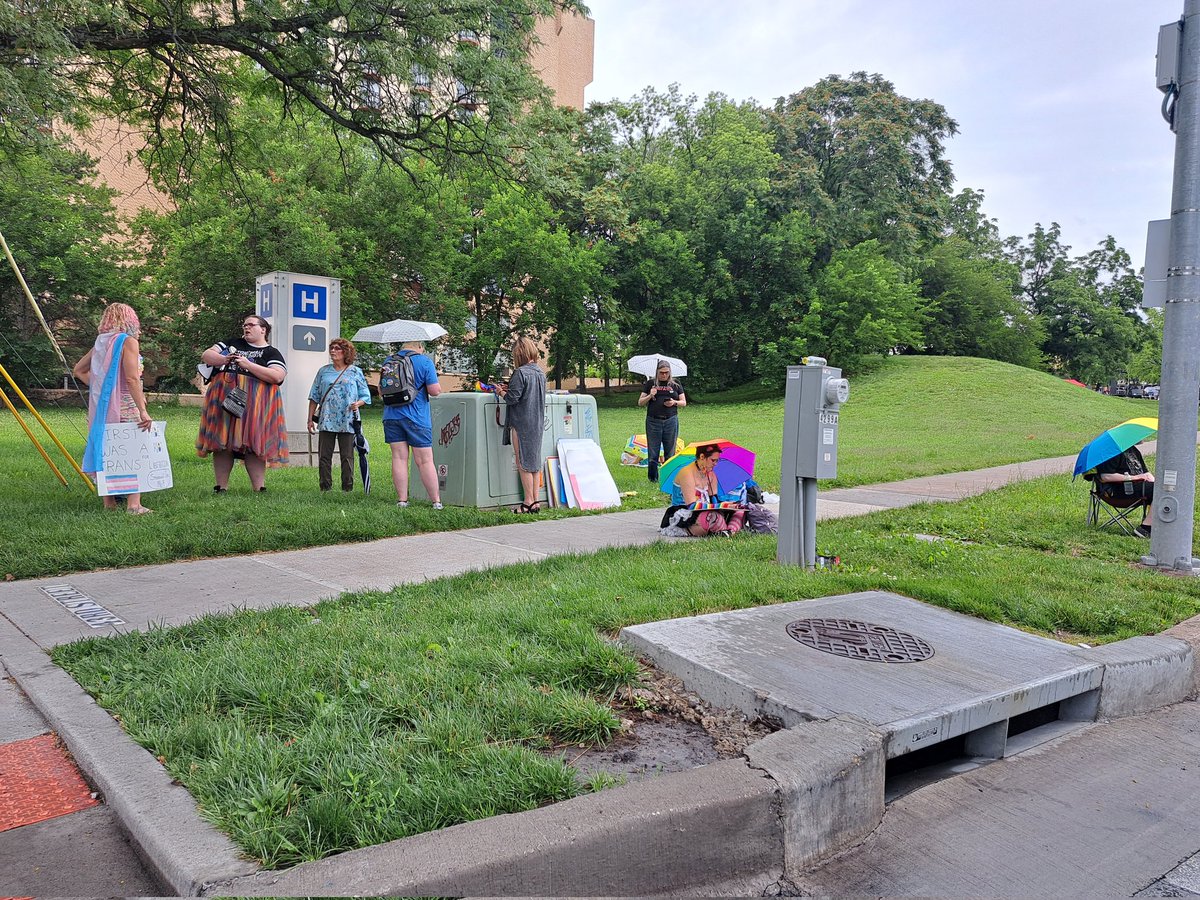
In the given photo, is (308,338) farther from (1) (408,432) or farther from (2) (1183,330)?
(2) (1183,330)

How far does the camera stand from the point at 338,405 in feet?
30.2

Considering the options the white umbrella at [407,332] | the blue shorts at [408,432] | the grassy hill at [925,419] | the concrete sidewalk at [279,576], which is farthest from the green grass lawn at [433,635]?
the grassy hill at [925,419]

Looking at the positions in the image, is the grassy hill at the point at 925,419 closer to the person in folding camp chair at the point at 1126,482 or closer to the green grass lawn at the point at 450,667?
the person in folding camp chair at the point at 1126,482

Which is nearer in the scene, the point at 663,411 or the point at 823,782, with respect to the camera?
the point at 823,782

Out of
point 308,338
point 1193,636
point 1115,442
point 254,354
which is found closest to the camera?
point 1193,636

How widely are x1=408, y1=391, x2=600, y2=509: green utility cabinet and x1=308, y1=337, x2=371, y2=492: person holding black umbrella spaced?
2.77 feet

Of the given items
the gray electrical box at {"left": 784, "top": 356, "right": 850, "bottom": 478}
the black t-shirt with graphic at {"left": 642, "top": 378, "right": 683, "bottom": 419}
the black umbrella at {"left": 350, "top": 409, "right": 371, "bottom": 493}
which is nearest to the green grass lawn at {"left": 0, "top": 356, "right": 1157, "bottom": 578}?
the black umbrella at {"left": 350, "top": 409, "right": 371, "bottom": 493}

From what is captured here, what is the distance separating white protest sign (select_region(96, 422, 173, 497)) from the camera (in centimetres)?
740

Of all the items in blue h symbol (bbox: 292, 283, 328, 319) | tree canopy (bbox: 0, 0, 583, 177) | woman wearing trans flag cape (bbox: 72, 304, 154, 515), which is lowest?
woman wearing trans flag cape (bbox: 72, 304, 154, 515)

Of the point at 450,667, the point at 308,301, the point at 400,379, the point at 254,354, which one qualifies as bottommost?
the point at 450,667

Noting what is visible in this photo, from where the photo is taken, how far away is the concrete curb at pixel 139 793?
88.1 inches

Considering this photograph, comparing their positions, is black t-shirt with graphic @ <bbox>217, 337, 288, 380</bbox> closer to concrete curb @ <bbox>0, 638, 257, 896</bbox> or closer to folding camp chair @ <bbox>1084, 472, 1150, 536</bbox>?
concrete curb @ <bbox>0, 638, 257, 896</bbox>

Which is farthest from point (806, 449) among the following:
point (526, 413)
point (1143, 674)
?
point (526, 413)

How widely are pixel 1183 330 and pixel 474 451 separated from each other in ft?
20.5
